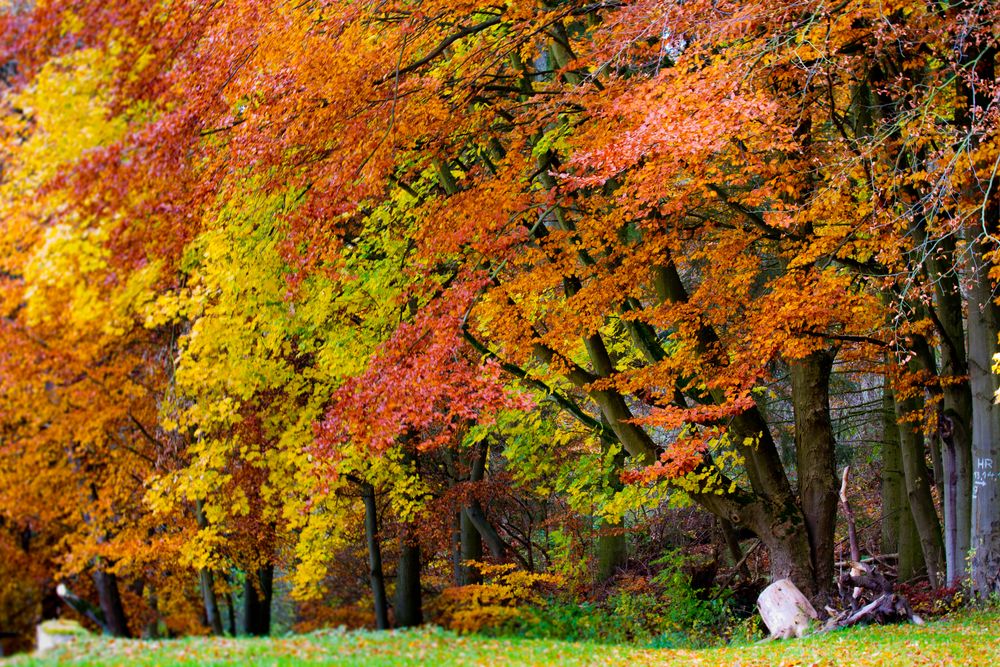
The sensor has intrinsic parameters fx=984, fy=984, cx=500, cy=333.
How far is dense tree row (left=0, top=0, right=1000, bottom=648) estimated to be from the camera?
9.66 m

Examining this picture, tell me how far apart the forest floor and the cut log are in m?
0.69

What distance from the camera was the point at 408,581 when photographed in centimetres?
1630

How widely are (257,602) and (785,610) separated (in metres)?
6.85

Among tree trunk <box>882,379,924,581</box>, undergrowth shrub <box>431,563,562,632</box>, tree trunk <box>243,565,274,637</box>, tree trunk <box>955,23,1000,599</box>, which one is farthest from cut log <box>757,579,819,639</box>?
tree trunk <box>243,565,274,637</box>

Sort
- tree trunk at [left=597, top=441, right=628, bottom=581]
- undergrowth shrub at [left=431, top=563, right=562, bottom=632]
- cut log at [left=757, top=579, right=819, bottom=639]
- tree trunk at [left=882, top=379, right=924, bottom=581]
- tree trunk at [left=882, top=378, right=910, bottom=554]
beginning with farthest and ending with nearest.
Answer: tree trunk at [left=597, top=441, right=628, bottom=581] → tree trunk at [left=882, top=378, right=910, bottom=554] → tree trunk at [left=882, top=379, right=924, bottom=581] → undergrowth shrub at [left=431, top=563, right=562, bottom=632] → cut log at [left=757, top=579, right=819, bottom=639]

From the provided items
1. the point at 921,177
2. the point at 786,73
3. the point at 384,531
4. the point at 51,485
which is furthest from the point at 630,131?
the point at 384,531

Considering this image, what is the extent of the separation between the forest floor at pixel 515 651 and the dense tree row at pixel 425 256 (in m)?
1.17

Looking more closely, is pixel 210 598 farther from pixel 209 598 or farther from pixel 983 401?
pixel 983 401

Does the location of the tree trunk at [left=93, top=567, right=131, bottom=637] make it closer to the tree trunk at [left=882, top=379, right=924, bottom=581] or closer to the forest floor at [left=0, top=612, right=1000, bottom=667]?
the forest floor at [left=0, top=612, right=1000, bottom=667]

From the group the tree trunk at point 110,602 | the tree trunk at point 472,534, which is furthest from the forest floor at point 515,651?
the tree trunk at point 472,534

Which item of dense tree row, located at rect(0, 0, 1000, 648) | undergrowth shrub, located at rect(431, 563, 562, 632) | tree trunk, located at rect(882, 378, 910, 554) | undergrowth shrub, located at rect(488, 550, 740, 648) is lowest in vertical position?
undergrowth shrub, located at rect(488, 550, 740, 648)

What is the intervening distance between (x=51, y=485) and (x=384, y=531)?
9.01 meters

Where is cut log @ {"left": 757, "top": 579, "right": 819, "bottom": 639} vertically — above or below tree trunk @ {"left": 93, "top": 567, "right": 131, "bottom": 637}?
below

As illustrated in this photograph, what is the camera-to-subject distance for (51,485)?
9.02 meters
